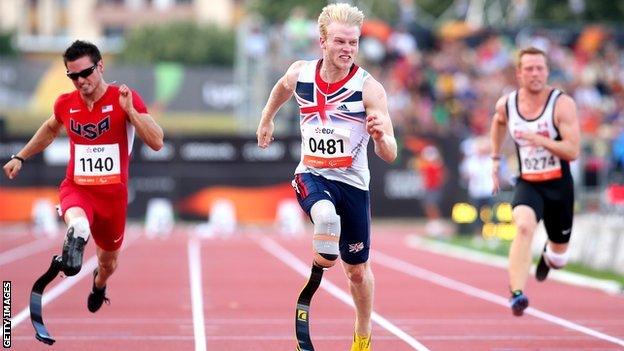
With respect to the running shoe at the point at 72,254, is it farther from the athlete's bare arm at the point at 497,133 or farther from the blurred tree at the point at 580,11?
the blurred tree at the point at 580,11

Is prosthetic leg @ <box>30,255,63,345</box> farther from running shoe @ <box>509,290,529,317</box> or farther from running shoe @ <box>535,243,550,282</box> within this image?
running shoe @ <box>535,243,550,282</box>

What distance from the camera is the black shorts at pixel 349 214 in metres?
9.12

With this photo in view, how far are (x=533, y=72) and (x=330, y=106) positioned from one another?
3.34 metres

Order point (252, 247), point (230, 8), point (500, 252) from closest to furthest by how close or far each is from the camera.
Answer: point (500, 252) → point (252, 247) → point (230, 8)

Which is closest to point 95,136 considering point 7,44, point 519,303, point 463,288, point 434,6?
point 519,303

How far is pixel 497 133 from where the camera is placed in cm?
1246

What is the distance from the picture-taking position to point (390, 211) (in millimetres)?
36188

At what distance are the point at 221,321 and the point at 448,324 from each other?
2.09 m

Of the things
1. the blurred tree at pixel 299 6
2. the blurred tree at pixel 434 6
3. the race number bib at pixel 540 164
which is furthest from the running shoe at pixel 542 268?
the blurred tree at pixel 434 6

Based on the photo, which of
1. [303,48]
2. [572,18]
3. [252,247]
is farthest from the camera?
[572,18]

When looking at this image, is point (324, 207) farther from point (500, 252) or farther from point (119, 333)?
point (500, 252)

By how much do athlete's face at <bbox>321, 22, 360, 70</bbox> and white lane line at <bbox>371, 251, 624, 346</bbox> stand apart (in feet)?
11.7

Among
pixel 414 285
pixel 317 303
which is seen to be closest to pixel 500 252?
pixel 414 285

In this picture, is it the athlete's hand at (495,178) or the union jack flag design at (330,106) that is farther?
the athlete's hand at (495,178)
